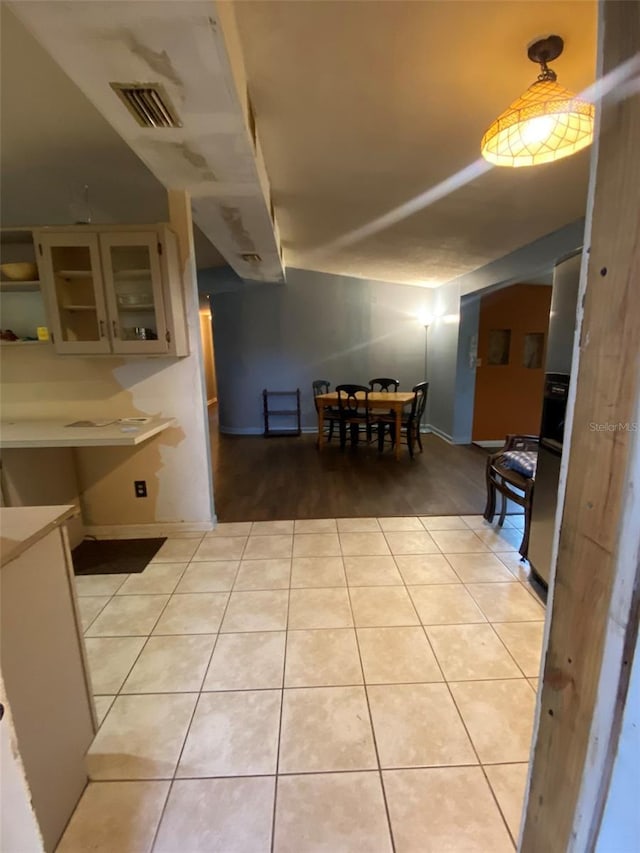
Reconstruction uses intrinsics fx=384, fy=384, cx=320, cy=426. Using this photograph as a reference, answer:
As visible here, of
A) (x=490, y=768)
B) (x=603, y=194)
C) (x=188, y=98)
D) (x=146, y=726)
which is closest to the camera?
(x=603, y=194)

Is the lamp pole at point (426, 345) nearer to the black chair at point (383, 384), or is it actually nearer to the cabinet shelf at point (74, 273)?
the black chair at point (383, 384)

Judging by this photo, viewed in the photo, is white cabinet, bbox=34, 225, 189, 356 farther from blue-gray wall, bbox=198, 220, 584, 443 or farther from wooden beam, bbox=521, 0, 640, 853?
blue-gray wall, bbox=198, 220, 584, 443

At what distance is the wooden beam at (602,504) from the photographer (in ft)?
1.73

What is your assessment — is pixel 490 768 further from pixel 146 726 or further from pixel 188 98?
pixel 188 98

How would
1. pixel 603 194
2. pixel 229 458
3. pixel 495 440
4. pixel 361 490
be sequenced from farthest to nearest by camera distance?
pixel 495 440 → pixel 229 458 → pixel 361 490 → pixel 603 194

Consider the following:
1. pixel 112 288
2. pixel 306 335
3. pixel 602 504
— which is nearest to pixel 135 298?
pixel 112 288

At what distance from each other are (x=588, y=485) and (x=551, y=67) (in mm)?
1910

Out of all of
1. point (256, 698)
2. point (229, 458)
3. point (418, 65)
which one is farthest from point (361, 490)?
point (418, 65)

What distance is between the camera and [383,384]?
19.3 feet

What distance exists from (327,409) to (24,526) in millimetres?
4374

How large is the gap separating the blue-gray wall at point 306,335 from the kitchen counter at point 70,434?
3804mm

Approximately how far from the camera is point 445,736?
133cm

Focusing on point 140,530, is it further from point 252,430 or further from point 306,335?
point 306,335

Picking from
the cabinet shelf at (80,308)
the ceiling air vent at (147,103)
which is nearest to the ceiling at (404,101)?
the ceiling air vent at (147,103)
